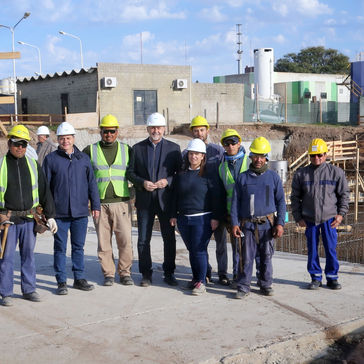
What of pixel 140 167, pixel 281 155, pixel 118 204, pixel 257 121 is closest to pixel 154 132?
pixel 140 167

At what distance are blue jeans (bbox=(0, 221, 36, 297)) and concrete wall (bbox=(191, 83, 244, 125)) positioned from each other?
2954 cm

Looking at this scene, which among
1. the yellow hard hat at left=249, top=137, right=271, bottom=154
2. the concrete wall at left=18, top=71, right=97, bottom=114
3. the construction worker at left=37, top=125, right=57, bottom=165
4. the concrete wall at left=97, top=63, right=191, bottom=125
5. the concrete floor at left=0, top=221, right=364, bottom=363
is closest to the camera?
the concrete floor at left=0, top=221, right=364, bottom=363

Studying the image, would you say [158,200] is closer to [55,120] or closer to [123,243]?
[123,243]

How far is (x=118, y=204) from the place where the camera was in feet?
22.4

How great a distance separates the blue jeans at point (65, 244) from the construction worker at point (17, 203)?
0.35 m

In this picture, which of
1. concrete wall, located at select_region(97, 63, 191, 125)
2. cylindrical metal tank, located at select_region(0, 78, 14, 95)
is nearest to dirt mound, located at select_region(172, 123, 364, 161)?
concrete wall, located at select_region(97, 63, 191, 125)

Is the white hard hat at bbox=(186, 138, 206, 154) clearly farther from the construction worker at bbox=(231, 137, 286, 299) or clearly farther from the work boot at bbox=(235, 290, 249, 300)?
the work boot at bbox=(235, 290, 249, 300)

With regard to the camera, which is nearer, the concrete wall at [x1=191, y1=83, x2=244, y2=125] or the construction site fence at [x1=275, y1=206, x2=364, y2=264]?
the construction site fence at [x1=275, y1=206, x2=364, y2=264]

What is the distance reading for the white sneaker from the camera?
6403 mm

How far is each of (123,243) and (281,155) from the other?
1025 inches

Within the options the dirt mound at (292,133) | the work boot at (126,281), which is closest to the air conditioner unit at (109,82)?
the dirt mound at (292,133)

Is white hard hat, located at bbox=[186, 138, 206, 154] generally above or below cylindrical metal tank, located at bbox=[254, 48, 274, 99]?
below

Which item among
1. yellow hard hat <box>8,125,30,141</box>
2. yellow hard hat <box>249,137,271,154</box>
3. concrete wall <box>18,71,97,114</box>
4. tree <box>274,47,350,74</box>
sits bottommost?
yellow hard hat <box>249,137,271,154</box>

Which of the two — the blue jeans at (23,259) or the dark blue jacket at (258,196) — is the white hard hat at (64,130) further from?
the dark blue jacket at (258,196)
